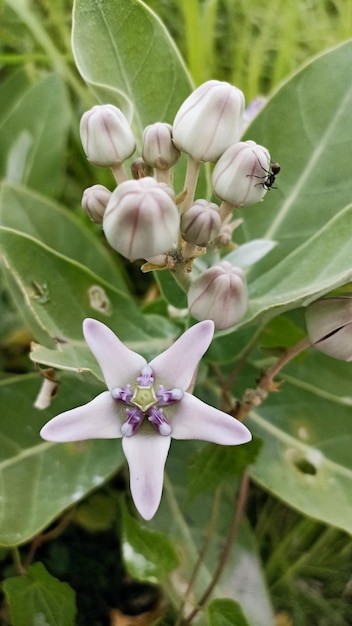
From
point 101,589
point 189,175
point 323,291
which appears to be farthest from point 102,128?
point 101,589

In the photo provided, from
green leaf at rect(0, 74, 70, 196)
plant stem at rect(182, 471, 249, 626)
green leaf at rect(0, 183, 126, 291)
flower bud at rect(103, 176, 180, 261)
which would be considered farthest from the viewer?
green leaf at rect(0, 74, 70, 196)

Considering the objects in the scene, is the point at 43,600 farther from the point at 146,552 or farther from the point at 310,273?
the point at 310,273

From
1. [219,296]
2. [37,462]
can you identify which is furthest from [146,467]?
[37,462]

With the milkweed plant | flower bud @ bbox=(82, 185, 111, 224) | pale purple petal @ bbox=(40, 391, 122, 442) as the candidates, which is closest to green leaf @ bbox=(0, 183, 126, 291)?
the milkweed plant

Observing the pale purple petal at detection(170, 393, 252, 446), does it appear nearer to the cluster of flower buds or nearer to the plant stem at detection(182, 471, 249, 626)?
the cluster of flower buds

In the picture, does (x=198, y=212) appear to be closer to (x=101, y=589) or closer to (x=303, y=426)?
(x=303, y=426)

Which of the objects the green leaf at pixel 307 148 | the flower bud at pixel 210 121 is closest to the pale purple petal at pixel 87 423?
the flower bud at pixel 210 121
